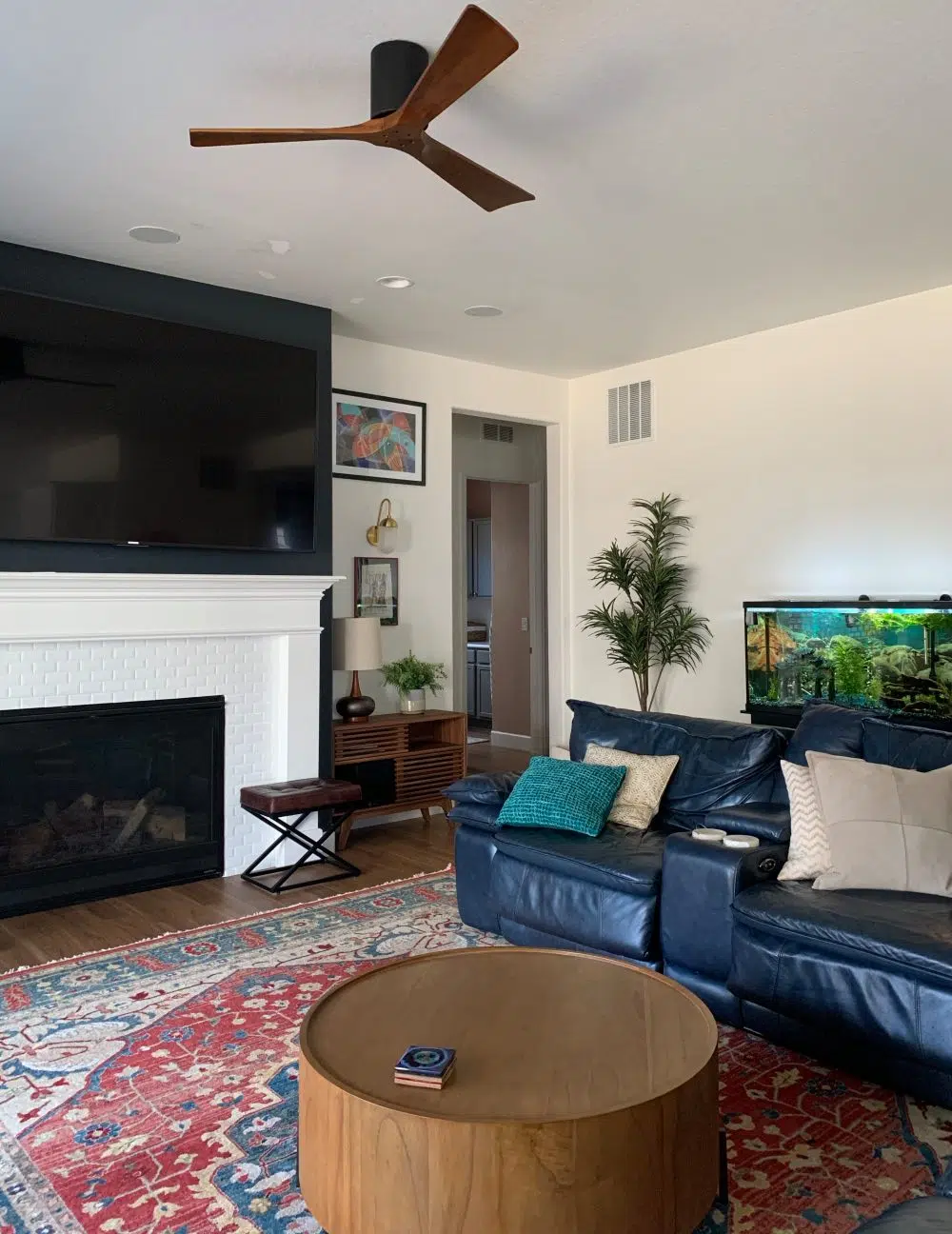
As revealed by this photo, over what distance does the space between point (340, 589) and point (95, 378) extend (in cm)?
196

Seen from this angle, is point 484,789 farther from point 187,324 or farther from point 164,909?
point 187,324

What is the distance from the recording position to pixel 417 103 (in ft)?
8.73

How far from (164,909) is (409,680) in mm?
2101

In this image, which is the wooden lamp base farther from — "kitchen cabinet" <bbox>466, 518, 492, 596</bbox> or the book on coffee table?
"kitchen cabinet" <bbox>466, 518, 492, 596</bbox>

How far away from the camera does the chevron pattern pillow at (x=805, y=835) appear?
9.80 feet

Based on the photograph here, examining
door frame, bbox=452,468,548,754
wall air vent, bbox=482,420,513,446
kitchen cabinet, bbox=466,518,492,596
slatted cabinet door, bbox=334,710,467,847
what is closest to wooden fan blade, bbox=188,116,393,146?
slatted cabinet door, bbox=334,710,467,847

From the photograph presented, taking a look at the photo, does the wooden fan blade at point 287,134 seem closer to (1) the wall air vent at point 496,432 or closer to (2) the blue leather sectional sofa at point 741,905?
(2) the blue leather sectional sofa at point 741,905

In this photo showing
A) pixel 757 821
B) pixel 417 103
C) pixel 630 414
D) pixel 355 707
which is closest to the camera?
pixel 417 103

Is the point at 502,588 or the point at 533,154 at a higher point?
the point at 533,154

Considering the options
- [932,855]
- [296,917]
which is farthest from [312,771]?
[932,855]

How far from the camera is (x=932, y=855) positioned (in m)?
2.85

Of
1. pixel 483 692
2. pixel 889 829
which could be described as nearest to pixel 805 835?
pixel 889 829

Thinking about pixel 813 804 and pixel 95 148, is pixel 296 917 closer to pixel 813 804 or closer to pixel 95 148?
pixel 813 804

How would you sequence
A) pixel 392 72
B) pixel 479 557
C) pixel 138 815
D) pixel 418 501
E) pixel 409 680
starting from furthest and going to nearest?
pixel 479 557 < pixel 418 501 < pixel 409 680 < pixel 138 815 < pixel 392 72
